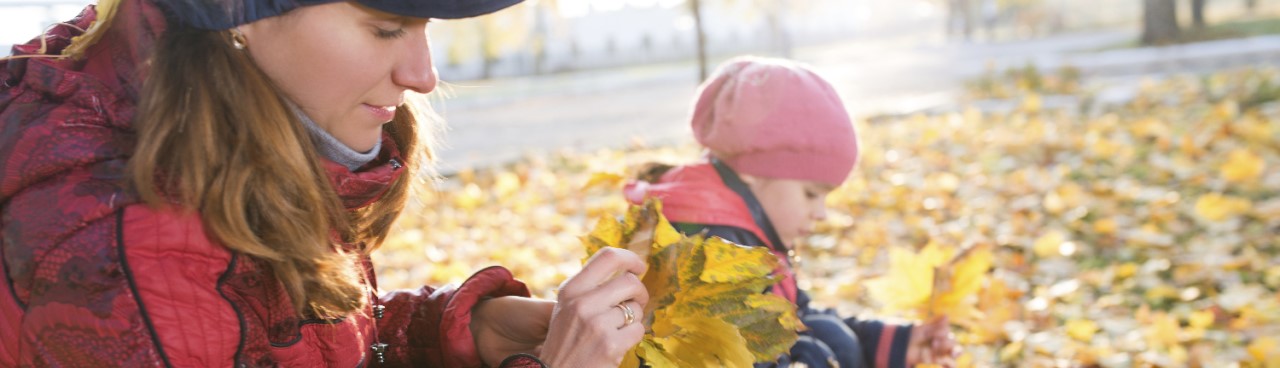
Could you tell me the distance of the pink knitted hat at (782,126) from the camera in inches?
91.0

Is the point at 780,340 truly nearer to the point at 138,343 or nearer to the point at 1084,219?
the point at 138,343

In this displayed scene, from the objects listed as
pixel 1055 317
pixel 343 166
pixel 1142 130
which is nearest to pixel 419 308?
pixel 343 166

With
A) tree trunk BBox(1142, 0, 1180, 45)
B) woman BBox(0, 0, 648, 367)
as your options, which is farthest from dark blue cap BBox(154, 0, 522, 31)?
tree trunk BBox(1142, 0, 1180, 45)

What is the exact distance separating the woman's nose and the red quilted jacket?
0.14 meters

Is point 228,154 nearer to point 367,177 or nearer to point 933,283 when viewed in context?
point 367,177

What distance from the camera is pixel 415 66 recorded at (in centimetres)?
132

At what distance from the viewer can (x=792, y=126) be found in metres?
2.31

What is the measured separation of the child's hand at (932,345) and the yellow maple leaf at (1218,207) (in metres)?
1.79

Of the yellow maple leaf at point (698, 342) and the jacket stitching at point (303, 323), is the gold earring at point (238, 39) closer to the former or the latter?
the jacket stitching at point (303, 323)

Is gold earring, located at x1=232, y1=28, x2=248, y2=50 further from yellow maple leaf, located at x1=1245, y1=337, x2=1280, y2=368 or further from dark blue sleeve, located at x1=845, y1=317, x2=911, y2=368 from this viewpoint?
yellow maple leaf, located at x1=1245, y1=337, x2=1280, y2=368

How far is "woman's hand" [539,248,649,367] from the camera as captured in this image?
4.63 ft

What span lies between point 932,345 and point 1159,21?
14.7 meters

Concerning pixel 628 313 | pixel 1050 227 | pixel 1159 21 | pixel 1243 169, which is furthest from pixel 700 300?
pixel 1159 21

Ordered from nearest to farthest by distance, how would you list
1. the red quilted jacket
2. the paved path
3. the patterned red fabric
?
the red quilted jacket → the patterned red fabric → the paved path
